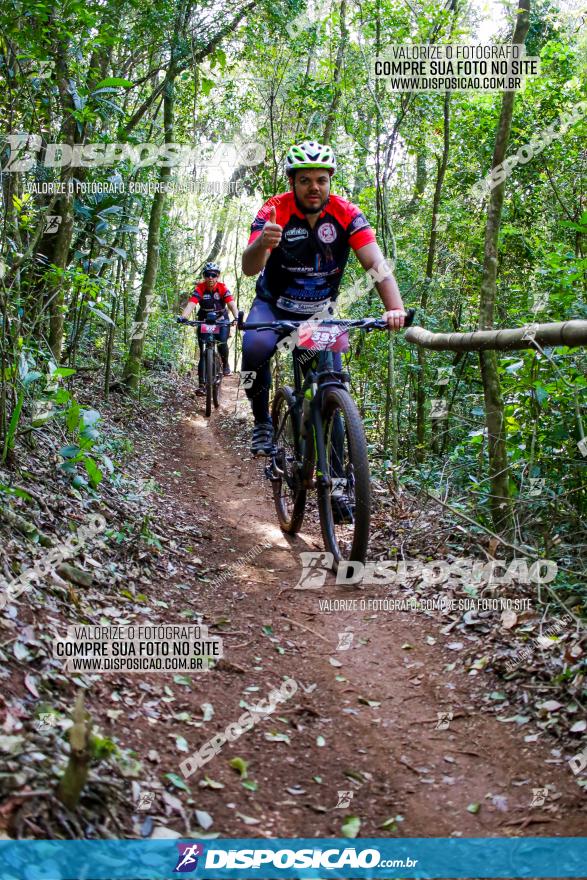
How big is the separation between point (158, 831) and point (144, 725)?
620 millimetres

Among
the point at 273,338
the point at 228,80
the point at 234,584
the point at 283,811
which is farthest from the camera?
the point at 228,80

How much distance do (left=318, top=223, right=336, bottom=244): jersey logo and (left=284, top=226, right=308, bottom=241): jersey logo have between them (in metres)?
0.11

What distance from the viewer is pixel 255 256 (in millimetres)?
4711

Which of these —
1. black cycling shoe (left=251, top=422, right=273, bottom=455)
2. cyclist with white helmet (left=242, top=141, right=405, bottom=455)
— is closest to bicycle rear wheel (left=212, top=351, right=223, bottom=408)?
black cycling shoe (left=251, top=422, right=273, bottom=455)

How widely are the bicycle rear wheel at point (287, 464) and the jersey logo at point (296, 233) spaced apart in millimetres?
1209

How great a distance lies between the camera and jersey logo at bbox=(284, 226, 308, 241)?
4.99 meters

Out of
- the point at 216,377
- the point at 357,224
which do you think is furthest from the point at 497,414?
the point at 216,377

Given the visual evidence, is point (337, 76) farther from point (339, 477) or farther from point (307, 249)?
point (339, 477)

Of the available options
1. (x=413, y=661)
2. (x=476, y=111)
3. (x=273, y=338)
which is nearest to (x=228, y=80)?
(x=476, y=111)

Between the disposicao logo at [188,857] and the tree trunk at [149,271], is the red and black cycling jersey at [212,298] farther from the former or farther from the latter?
the disposicao logo at [188,857]

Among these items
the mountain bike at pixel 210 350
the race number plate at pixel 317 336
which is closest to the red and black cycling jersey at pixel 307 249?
the race number plate at pixel 317 336

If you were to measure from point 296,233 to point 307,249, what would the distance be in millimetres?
137

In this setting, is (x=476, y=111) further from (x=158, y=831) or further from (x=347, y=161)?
(x=158, y=831)

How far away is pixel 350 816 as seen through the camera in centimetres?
243
